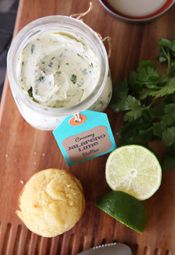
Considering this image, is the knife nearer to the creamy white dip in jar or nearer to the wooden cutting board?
the wooden cutting board

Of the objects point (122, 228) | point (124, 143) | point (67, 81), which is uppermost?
point (67, 81)

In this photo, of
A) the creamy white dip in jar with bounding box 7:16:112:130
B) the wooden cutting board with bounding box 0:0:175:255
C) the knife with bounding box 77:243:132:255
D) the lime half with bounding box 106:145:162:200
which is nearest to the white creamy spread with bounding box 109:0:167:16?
the wooden cutting board with bounding box 0:0:175:255

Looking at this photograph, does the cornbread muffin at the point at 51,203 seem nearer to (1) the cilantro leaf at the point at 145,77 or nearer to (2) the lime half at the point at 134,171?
(2) the lime half at the point at 134,171

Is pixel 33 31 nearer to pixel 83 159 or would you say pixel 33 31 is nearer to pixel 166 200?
pixel 83 159

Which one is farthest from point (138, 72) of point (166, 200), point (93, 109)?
point (166, 200)

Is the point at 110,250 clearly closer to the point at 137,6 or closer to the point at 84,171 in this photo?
the point at 84,171

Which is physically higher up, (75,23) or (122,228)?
(75,23)

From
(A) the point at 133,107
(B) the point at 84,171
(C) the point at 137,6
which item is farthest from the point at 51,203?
(C) the point at 137,6
